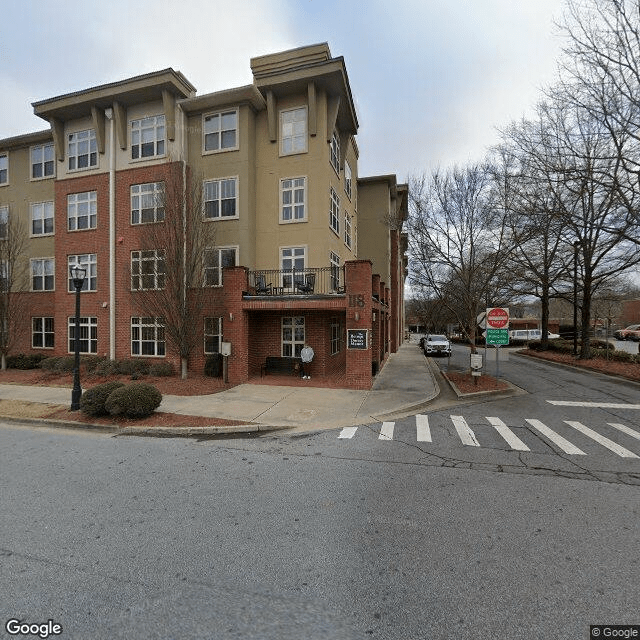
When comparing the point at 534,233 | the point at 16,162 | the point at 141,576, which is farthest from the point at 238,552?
the point at 16,162

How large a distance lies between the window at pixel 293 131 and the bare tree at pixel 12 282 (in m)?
15.2

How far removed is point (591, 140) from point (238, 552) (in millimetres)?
18619

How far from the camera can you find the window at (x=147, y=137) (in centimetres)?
1598

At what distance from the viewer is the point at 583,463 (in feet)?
19.0

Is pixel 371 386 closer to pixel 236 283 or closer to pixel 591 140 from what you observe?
pixel 236 283

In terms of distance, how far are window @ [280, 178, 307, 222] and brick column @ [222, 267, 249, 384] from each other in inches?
140

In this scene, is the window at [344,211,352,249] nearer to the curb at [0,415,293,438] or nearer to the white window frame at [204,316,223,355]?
the white window frame at [204,316,223,355]

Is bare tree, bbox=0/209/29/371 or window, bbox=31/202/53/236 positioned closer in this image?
bare tree, bbox=0/209/29/371

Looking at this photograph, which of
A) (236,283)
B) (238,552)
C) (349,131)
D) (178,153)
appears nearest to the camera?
(238,552)

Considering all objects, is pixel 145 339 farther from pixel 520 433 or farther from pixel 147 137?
pixel 520 433

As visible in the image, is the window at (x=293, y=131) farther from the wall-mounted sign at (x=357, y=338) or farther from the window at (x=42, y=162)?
the window at (x=42, y=162)

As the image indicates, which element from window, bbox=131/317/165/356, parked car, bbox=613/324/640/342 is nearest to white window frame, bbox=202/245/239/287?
window, bbox=131/317/165/356

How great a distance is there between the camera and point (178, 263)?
13414 mm

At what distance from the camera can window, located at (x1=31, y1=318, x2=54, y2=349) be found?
736 inches
